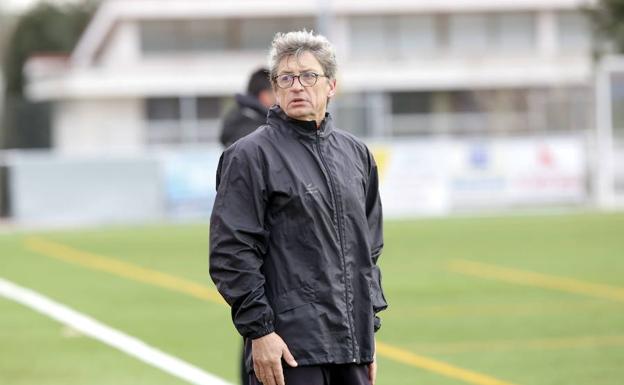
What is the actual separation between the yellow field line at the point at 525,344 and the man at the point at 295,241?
6064 millimetres

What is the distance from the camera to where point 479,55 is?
63156 mm

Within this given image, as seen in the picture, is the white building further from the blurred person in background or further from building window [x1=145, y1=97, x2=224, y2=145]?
the blurred person in background

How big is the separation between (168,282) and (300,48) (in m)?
12.6

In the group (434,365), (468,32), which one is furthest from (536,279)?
(468,32)

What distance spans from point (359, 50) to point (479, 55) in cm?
531

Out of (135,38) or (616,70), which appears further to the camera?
(135,38)

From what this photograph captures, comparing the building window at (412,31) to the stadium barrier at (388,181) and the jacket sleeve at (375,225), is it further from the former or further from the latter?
the jacket sleeve at (375,225)

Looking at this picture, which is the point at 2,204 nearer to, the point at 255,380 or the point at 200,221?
the point at 200,221

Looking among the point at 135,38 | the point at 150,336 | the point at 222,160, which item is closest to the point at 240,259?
the point at 222,160

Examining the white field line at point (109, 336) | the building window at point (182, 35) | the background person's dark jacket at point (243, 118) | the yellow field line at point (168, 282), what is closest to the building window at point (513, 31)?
the building window at point (182, 35)

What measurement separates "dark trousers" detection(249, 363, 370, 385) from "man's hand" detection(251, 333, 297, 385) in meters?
0.04

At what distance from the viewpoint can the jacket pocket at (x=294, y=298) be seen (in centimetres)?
523

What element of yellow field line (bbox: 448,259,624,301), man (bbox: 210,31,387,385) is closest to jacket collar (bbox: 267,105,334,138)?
man (bbox: 210,31,387,385)

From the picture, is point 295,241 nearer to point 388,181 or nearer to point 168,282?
point 168,282
